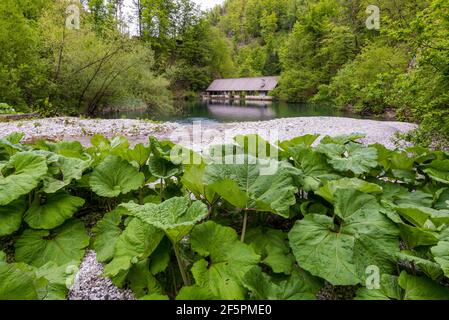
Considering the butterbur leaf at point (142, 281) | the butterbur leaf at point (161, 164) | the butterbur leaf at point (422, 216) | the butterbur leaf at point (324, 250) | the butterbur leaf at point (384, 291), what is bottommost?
the butterbur leaf at point (142, 281)

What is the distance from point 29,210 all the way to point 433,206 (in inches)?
96.9

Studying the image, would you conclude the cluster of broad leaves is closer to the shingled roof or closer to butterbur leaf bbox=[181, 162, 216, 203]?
butterbur leaf bbox=[181, 162, 216, 203]

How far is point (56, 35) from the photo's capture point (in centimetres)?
1830

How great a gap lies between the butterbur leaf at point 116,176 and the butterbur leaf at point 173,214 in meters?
0.58

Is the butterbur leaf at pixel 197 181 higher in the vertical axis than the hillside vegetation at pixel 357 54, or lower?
→ lower

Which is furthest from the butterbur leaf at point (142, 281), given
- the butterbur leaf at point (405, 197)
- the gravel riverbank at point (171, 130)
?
the gravel riverbank at point (171, 130)

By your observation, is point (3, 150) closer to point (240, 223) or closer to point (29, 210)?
point (29, 210)

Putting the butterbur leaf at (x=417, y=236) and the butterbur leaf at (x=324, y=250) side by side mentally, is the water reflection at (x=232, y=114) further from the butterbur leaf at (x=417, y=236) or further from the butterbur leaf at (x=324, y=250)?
the butterbur leaf at (x=417, y=236)

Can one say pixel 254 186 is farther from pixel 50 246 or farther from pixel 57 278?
pixel 50 246

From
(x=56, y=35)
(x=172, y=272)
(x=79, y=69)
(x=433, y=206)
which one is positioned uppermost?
(x=56, y=35)

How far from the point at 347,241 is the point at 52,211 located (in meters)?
1.66

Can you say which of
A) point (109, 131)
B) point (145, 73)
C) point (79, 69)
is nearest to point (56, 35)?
point (79, 69)

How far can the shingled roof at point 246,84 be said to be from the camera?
4488cm
